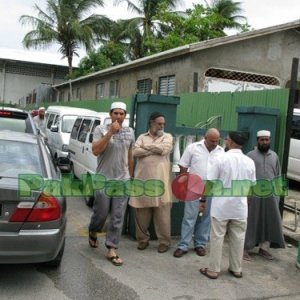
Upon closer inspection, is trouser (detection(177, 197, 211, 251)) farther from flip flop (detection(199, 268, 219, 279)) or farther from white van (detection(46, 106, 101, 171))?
white van (detection(46, 106, 101, 171))

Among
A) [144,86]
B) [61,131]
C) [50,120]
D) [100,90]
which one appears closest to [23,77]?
[100,90]

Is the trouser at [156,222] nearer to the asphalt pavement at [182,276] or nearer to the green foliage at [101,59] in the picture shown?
the asphalt pavement at [182,276]

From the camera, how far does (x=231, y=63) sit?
52.5 feet

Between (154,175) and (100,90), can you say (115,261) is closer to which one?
(154,175)

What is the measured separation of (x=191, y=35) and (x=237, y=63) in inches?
364

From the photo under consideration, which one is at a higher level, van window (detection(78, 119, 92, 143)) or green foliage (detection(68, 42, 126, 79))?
green foliage (detection(68, 42, 126, 79))

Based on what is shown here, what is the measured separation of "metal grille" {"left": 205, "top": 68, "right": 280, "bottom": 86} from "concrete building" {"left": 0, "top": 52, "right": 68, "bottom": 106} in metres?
24.4

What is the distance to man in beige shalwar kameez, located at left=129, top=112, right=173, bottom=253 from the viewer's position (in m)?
5.83

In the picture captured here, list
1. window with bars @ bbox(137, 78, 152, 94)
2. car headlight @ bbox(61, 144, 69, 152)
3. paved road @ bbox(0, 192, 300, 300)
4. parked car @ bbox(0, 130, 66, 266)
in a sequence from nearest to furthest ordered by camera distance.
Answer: parked car @ bbox(0, 130, 66, 266) → paved road @ bbox(0, 192, 300, 300) → car headlight @ bbox(61, 144, 69, 152) → window with bars @ bbox(137, 78, 152, 94)

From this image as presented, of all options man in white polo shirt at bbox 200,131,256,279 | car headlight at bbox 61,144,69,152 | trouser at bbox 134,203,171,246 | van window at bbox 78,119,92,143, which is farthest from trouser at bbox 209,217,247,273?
car headlight at bbox 61,144,69,152

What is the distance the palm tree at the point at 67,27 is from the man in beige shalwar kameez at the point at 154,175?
29391 millimetres

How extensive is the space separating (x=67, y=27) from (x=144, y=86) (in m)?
18.0

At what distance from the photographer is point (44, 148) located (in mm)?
5316

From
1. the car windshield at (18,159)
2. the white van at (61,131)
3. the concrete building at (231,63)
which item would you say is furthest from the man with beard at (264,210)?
the concrete building at (231,63)
